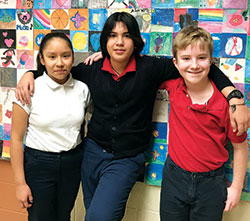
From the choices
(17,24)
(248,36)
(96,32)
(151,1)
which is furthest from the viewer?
(17,24)

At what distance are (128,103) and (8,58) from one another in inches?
34.0

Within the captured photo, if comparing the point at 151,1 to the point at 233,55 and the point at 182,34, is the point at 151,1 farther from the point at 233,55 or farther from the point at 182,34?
the point at 233,55

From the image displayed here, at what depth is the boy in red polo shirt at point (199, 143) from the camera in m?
1.25

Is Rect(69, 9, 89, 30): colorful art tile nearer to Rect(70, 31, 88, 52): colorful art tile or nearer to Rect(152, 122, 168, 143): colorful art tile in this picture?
Rect(70, 31, 88, 52): colorful art tile

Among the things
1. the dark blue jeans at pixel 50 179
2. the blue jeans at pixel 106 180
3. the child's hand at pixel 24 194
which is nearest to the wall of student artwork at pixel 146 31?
the blue jeans at pixel 106 180

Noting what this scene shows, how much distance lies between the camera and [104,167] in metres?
1.43

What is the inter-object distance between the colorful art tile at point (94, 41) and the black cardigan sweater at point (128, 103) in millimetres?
206

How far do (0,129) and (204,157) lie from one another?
127 cm

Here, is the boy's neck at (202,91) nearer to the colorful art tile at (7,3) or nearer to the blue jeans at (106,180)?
the blue jeans at (106,180)

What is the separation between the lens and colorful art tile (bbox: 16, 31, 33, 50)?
173cm

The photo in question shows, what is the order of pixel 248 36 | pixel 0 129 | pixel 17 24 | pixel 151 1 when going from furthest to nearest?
pixel 0 129 < pixel 17 24 < pixel 151 1 < pixel 248 36

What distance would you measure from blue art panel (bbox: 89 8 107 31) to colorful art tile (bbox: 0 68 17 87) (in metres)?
0.57

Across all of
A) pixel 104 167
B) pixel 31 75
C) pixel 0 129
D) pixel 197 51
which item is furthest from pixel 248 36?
pixel 0 129

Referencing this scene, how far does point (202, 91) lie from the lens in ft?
4.33
